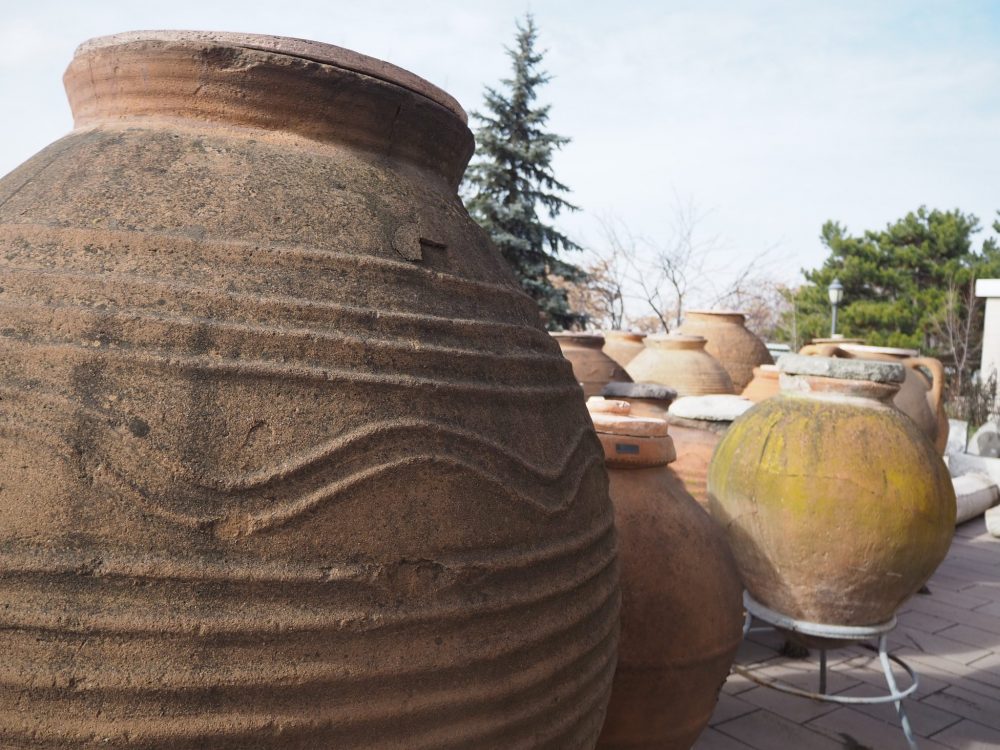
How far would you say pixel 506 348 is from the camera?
54.9 inches

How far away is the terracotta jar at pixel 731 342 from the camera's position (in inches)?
282

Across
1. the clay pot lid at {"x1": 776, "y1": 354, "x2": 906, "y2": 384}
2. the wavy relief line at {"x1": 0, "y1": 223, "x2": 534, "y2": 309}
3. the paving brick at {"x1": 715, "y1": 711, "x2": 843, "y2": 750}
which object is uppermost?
the wavy relief line at {"x1": 0, "y1": 223, "x2": 534, "y2": 309}

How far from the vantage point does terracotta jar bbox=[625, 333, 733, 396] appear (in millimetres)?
5988

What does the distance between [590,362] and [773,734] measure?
284 cm

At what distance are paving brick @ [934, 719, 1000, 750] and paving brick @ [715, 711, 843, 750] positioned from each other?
0.43 meters

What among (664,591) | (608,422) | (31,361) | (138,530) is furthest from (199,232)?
(664,591)

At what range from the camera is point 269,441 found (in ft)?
3.53

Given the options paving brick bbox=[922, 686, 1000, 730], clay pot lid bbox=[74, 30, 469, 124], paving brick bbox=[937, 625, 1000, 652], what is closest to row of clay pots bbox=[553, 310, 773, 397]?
paving brick bbox=[937, 625, 1000, 652]

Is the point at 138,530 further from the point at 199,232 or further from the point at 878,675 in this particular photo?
the point at 878,675

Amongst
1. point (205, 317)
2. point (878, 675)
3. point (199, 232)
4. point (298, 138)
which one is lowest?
point (878, 675)

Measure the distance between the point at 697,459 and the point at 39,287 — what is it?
3152 mm

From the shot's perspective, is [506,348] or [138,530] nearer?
[138,530]

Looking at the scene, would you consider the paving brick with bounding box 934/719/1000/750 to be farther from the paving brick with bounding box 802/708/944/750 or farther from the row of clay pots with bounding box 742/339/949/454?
the row of clay pots with bounding box 742/339/949/454

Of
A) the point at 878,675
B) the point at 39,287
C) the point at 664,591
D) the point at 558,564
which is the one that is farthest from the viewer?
the point at 878,675
